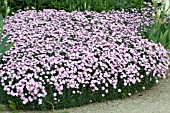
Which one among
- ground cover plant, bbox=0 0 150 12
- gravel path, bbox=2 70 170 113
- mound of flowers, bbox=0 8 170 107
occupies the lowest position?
gravel path, bbox=2 70 170 113

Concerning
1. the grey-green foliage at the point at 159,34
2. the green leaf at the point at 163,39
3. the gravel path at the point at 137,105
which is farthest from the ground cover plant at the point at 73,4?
the gravel path at the point at 137,105

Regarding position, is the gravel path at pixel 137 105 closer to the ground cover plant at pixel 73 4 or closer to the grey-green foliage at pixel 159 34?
the grey-green foliage at pixel 159 34

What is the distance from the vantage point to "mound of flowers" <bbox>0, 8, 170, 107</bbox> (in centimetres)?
409

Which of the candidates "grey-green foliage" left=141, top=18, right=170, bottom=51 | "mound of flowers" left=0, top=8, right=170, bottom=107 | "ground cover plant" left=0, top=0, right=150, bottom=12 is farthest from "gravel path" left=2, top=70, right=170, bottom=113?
"ground cover plant" left=0, top=0, right=150, bottom=12

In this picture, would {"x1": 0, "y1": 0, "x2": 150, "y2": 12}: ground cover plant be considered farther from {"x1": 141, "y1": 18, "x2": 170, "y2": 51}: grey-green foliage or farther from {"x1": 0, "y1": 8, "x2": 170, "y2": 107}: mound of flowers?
{"x1": 141, "y1": 18, "x2": 170, "y2": 51}: grey-green foliage

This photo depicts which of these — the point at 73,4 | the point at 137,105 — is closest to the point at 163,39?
the point at 137,105

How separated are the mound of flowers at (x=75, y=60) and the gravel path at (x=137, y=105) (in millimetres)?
104

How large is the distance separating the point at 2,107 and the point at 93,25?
1.83 meters

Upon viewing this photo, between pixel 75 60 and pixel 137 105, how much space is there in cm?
81

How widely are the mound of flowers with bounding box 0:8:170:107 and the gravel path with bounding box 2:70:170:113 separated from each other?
0.10 metres

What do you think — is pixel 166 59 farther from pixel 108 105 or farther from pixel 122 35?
pixel 108 105

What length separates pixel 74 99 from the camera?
164 inches

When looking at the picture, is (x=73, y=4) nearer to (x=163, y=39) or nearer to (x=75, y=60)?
(x=163, y=39)

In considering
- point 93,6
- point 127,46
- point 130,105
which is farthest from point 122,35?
point 93,6
